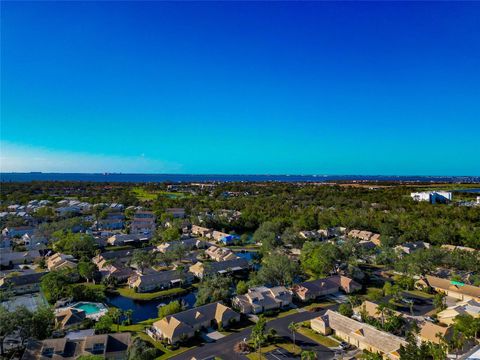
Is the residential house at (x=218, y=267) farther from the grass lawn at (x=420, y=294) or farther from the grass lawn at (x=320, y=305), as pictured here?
the grass lawn at (x=420, y=294)

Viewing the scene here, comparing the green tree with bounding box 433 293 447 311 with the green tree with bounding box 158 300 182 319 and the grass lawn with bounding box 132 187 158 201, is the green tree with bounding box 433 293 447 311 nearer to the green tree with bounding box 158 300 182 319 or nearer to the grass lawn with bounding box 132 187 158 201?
the green tree with bounding box 158 300 182 319

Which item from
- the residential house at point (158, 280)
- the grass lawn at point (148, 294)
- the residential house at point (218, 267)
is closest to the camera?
the grass lawn at point (148, 294)

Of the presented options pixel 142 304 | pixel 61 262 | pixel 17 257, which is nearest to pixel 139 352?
pixel 142 304

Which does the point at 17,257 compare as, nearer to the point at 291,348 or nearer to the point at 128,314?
the point at 128,314

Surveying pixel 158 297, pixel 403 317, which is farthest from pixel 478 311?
pixel 158 297

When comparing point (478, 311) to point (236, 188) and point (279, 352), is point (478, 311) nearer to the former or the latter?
point (279, 352)

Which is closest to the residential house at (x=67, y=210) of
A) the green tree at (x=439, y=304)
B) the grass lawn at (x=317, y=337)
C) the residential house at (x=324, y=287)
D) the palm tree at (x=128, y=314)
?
the palm tree at (x=128, y=314)

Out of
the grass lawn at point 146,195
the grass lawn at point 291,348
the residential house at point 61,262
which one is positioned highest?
the grass lawn at point 146,195
